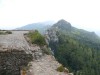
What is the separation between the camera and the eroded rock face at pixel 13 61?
23844 mm

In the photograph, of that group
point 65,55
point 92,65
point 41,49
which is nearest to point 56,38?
point 65,55

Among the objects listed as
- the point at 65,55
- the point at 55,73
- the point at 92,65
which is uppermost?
the point at 55,73

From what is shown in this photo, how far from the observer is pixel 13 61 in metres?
24.2

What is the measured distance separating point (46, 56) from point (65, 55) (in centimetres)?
14006

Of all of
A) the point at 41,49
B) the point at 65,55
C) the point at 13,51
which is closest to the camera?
the point at 13,51

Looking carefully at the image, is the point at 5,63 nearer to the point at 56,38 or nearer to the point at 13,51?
the point at 13,51

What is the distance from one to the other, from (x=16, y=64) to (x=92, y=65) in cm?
17205

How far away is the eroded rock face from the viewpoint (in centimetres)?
2384

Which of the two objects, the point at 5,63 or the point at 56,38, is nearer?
the point at 5,63

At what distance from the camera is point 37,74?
21.3 meters

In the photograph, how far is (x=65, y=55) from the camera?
545ft

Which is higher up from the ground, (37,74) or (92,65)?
(37,74)

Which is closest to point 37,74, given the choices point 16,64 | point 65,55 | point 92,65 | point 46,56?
point 16,64

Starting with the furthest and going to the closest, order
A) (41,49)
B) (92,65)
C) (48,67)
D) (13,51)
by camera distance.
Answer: (92,65) < (41,49) < (13,51) < (48,67)
